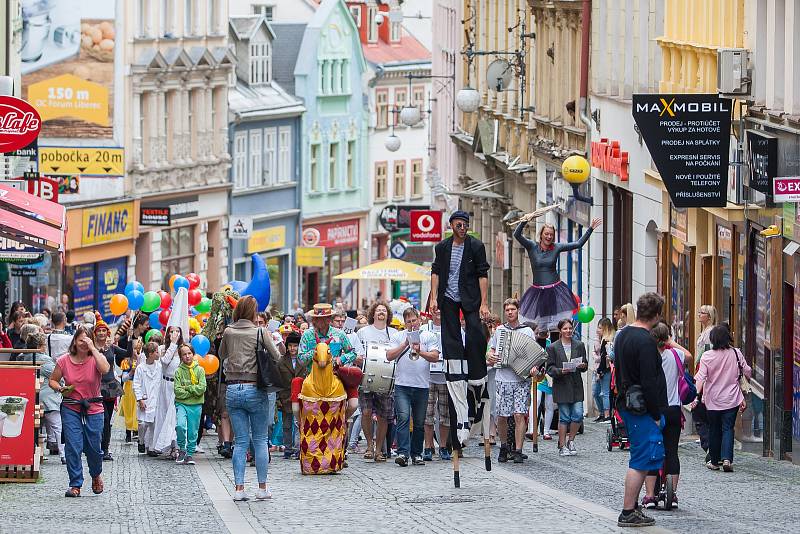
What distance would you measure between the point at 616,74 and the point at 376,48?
2168 inches

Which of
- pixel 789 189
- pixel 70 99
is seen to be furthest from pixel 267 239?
pixel 789 189

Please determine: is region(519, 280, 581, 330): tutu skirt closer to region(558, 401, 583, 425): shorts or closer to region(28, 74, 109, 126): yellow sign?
region(558, 401, 583, 425): shorts

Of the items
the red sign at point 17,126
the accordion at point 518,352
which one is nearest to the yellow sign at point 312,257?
the red sign at point 17,126

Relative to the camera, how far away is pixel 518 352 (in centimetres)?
2294

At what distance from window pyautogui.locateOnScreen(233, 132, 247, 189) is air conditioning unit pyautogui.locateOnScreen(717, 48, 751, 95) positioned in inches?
1839

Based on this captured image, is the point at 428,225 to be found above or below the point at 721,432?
above

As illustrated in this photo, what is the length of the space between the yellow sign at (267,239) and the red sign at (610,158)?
36689mm

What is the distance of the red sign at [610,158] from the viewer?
1329 inches

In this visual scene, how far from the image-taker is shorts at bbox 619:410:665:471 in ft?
52.1

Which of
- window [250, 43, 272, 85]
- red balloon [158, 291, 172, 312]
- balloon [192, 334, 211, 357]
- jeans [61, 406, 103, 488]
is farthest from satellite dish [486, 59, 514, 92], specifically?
window [250, 43, 272, 85]

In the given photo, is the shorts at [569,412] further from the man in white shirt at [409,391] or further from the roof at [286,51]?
the roof at [286,51]

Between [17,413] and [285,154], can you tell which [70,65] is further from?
[17,413]

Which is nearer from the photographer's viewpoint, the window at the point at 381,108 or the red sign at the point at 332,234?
the red sign at the point at 332,234

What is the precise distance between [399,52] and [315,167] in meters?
12.5
